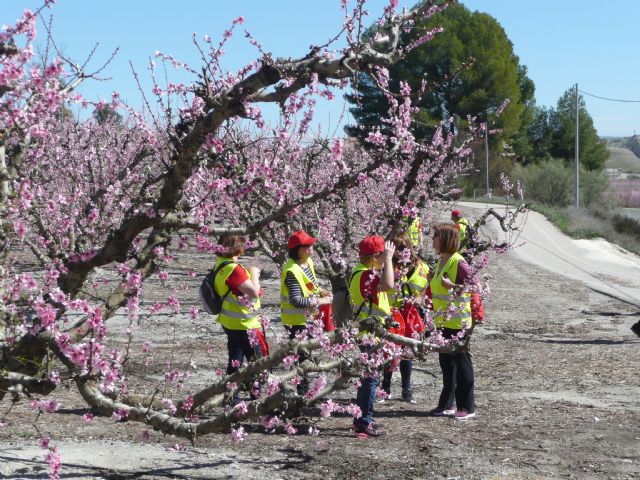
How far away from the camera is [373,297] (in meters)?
7.07

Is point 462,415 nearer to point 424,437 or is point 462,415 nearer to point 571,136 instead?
point 424,437

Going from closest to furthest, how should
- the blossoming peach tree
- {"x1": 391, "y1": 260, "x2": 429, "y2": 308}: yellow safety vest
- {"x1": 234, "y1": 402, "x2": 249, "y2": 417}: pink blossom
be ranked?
the blossoming peach tree
{"x1": 234, "y1": 402, "x2": 249, "y2": 417}: pink blossom
{"x1": 391, "y1": 260, "x2": 429, "y2": 308}: yellow safety vest

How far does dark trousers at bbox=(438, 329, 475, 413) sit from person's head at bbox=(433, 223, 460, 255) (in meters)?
0.95

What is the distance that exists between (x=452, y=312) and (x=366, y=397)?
117 cm

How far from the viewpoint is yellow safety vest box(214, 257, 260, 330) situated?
748 centimetres

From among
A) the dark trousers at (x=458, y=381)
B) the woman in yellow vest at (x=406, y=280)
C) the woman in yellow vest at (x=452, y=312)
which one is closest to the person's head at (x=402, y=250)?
the woman in yellow vest at (x=406, y=280)

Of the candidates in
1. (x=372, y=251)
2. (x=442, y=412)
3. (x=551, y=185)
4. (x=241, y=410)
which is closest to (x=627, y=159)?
(x=551, y=185)

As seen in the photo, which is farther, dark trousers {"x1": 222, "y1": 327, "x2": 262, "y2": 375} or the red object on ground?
the red object on ground

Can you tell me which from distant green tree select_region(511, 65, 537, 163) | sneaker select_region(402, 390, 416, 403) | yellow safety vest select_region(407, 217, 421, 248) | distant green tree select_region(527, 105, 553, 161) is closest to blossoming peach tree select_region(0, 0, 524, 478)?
sneaker select_region(402, 390, 416, 403)

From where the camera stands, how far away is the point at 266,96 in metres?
4.34

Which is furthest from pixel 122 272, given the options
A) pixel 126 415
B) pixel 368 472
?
pixel 368 472

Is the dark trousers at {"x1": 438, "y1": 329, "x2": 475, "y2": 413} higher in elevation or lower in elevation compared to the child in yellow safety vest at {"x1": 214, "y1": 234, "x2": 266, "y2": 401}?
lower

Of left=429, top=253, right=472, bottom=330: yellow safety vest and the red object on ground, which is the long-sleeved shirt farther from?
left=429, top=253, right=472, bottom=330: yellow safety vest

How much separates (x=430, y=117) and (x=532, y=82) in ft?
51.7
